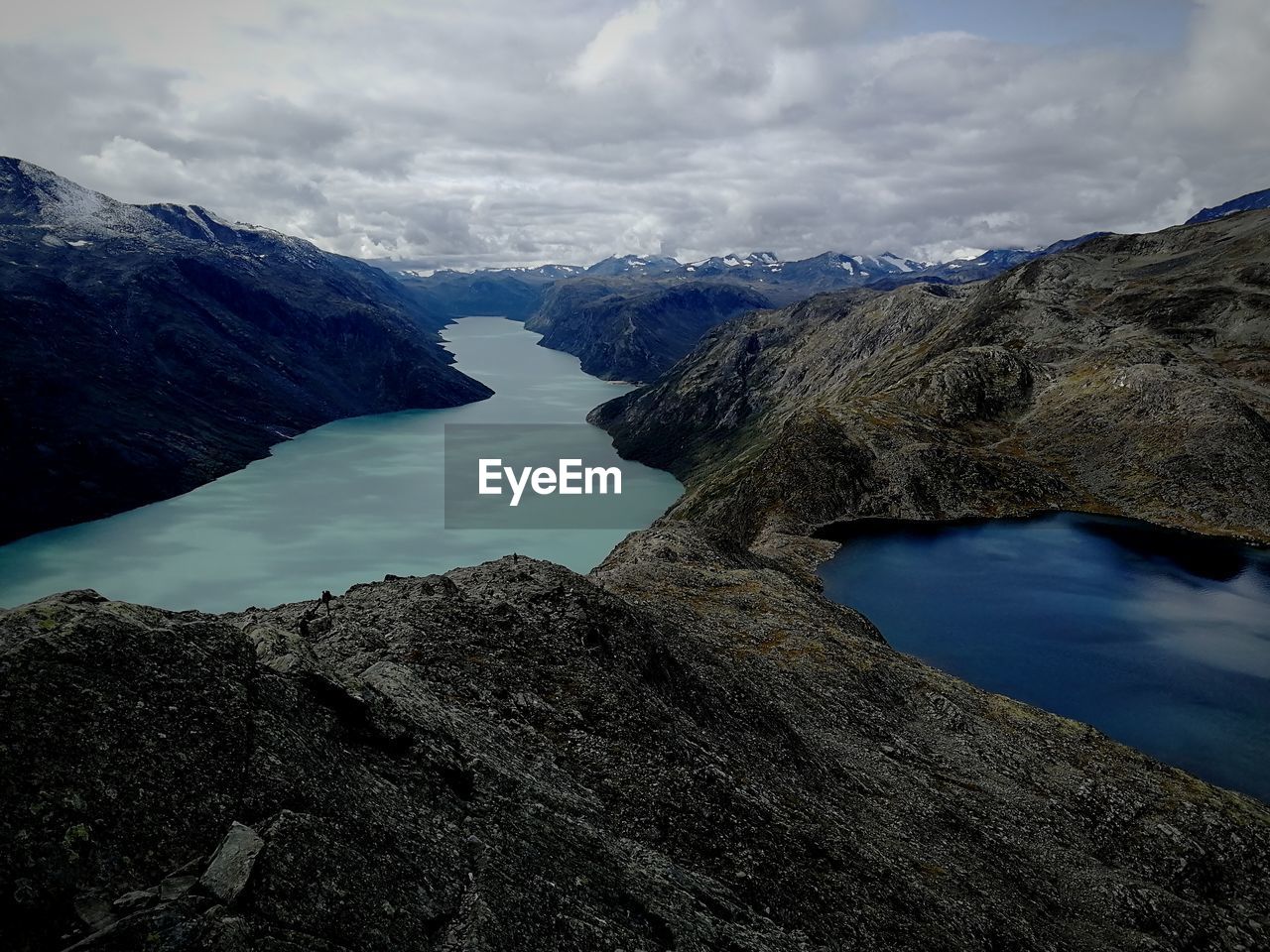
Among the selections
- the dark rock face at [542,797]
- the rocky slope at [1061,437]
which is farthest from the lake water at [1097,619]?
the dark rock face at [542,797]

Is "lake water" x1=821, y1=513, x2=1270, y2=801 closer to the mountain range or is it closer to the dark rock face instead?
the mountain range

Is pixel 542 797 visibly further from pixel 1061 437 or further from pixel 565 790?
pixel 1061 437

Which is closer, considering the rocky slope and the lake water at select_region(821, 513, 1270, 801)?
the lake water at select_region(821, 513, 1270, 801)

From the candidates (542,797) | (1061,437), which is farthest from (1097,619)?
(542,797)

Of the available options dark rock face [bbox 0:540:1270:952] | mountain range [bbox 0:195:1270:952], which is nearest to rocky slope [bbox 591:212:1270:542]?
mountain range [bbox 0:195:1270:952]

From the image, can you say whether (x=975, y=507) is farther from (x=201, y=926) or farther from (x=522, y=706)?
(x=201, y=926)

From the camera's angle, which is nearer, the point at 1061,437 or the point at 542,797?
the point at 542,797

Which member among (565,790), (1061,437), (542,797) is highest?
(1061,437)

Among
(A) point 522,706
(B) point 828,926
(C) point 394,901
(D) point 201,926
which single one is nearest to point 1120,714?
(B) point 828,926
